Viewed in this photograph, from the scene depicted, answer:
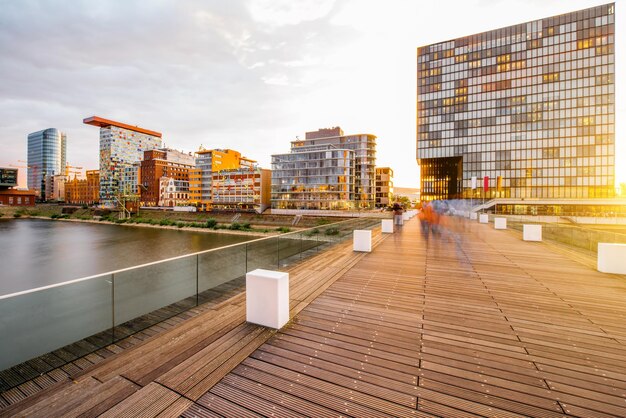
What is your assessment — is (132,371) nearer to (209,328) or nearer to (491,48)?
(209,328)

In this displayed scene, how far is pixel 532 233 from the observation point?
1114 centimetres

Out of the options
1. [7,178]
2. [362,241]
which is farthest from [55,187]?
[362,241]

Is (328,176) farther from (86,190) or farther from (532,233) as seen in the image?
(86,190)

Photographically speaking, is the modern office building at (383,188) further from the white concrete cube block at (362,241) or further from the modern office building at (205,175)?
the white concrete cube block at (362,241)

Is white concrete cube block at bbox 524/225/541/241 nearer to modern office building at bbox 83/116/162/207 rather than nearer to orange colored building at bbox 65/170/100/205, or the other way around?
modern office building at bbox 83/116/162/207

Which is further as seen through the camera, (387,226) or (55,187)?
(55,187)

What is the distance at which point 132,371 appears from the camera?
2.59m

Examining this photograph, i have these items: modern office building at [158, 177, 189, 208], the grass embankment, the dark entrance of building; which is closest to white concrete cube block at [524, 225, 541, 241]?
the grass embankment

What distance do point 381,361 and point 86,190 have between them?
133 metres

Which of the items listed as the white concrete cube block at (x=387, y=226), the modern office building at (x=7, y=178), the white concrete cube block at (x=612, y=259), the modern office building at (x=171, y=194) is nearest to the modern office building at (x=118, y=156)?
the modern office building at (x=171, y=194)

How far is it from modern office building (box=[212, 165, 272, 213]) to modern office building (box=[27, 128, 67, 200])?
13883 cm

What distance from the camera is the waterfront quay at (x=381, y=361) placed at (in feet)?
6.90

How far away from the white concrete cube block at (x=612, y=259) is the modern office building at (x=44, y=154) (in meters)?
205

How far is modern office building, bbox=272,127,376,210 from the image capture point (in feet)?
197
